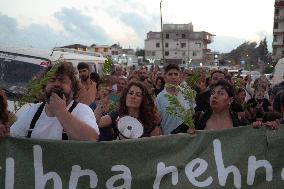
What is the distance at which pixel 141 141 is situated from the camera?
3918 millimetres

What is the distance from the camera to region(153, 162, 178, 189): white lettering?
388 centimetres

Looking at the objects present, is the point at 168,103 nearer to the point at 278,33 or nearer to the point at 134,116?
the point at 134,116

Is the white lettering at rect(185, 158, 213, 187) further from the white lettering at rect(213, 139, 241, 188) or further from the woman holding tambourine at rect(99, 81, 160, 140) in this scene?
the woman holding tambourine at rect(99, 81, 160, 140)

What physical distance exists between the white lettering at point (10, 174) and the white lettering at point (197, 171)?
53.8 inches

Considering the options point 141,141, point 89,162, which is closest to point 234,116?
point 141,141

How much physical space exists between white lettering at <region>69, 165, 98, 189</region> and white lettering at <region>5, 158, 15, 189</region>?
1.43 ft

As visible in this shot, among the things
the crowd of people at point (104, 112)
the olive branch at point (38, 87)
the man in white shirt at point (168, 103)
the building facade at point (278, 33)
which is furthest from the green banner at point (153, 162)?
the building facade at point (278, 33)

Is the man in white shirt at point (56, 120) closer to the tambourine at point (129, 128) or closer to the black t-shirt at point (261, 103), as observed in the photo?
the tambourine at point (129, 128)

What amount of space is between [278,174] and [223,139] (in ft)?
1.78

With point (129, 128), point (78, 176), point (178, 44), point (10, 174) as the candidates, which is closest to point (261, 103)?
point (129, 128)

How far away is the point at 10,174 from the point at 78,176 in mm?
513

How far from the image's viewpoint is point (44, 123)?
3668 millimetres

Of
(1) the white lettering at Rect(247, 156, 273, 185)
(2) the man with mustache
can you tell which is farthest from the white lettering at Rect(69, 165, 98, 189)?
(2) the man with mustache

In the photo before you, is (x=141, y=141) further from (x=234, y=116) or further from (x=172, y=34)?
(x=172, y=34)
